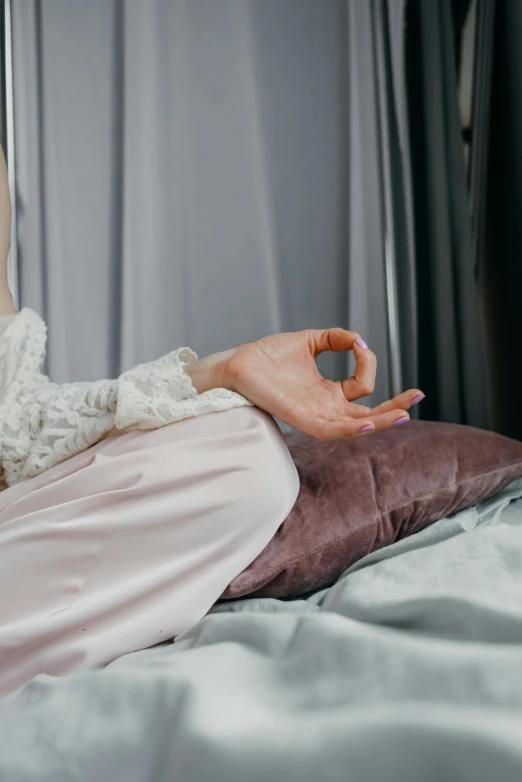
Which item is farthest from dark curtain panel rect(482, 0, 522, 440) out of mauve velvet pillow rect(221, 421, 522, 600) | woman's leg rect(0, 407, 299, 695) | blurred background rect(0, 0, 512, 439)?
woman's leg rect(0, 407, 299, 695)

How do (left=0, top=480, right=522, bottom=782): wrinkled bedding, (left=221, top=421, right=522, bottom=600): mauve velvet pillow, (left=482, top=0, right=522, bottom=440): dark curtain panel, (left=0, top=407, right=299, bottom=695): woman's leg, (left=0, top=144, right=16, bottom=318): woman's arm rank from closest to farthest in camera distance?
(left=0, top=480, right=522, bottom=782): wrinkled bedding → (left=0, top=407, right=299, bottom=695): woman's leg → (left=221, top=421, right=522, bottom=600): mauve velvet pillow → (left=0, top=144, right=16, bottom=318): woman's arm → (left=482, top=0, right=522, bottom=440): dark curtain panel

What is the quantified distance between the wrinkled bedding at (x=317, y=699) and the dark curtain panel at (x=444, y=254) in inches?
46.1

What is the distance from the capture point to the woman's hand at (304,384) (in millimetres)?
846

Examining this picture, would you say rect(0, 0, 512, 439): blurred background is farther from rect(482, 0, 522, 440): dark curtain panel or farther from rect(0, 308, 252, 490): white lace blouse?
rect(0, 308, 252, 490): white lace blouse

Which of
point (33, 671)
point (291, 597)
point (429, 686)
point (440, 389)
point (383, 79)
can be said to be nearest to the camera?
point (429, 686)

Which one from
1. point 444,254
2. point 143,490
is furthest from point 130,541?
point 444,254

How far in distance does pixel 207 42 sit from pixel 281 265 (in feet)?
2.68

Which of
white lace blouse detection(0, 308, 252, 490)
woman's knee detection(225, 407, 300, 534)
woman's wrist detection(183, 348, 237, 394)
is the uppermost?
woman's wrist detection(183, 348, 237, 394)

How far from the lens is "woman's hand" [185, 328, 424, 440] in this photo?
33.3 inches

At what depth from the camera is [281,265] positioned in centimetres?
227

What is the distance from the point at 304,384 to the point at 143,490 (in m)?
0.33

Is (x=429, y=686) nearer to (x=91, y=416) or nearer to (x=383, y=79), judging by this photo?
(x=91, y=416)

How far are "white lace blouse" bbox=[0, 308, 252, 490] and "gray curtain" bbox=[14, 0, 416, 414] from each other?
127 cm

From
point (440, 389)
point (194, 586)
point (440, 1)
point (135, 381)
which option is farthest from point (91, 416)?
point (440, 1)
